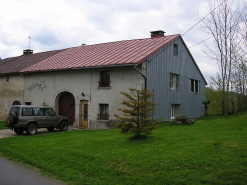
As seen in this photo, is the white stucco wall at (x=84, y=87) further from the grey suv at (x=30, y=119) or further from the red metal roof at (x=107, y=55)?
the grey suv at (x=30, y=119)

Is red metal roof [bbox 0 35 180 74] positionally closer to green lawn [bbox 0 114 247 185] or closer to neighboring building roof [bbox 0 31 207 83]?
neighboring building roof [bbox 0 31 207 83]

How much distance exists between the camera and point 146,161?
7.44 metres

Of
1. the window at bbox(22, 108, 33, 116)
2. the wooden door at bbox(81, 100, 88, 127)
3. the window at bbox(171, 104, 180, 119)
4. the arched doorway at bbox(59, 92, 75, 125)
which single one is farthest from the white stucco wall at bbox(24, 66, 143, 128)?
the window at bbox(171, 104, 180, 119)

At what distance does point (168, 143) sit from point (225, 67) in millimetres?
12529

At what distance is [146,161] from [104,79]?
1218 cm

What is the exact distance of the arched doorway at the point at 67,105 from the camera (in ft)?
69.6

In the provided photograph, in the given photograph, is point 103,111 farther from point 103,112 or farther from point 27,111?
point 27,111

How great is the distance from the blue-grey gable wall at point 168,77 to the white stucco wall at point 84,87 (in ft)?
5.12

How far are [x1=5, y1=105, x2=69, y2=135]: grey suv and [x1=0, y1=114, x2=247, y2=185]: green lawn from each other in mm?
4795

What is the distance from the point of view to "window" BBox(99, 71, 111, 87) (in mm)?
18969

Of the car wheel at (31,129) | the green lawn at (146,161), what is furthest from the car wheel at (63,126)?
the green lawn at (146,161)

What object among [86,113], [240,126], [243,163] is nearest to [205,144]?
[243,163]

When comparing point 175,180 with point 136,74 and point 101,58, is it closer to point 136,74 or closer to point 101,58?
point 136,74

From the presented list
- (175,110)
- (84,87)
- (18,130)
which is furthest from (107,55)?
(18,130)
